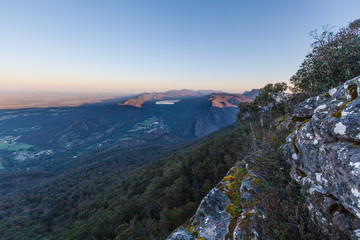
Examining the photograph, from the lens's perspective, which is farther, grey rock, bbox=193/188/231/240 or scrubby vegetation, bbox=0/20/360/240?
grey rock, bbox=193/188/231/240

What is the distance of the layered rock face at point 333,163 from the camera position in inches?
143

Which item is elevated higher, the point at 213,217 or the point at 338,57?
the point at 338,57

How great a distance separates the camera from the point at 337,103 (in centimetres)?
541

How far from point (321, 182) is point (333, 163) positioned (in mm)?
857

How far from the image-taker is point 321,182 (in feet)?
15.3

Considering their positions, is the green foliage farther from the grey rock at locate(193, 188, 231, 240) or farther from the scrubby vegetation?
the grey rock at locate(193, 188, 231, 240)

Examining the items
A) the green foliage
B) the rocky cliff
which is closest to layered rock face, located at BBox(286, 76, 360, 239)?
the rocky cliff

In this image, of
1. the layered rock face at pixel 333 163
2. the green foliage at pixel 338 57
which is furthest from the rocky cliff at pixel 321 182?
the green foliage at pixel 338 57

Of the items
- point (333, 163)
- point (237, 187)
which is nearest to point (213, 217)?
point (237, 187)

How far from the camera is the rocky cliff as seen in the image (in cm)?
370

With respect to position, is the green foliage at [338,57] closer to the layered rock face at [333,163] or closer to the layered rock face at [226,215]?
the layered rock face at [333,163]

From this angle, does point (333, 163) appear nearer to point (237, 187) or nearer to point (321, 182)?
point (321, 182)

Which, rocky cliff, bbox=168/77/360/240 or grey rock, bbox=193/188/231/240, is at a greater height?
rocky cliff, bbox=168/77/360/240

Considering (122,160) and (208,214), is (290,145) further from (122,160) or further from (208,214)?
(122,160)
